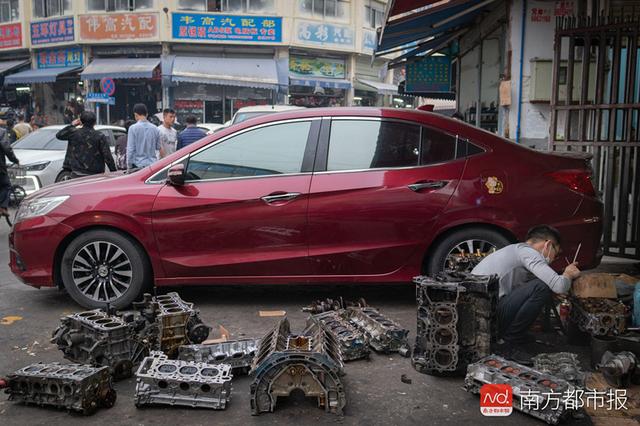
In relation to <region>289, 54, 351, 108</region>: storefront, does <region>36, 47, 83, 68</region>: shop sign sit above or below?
above

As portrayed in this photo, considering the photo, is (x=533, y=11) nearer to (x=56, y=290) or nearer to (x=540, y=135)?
(x=540, y=135)

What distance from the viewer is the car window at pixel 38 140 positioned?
12.8m

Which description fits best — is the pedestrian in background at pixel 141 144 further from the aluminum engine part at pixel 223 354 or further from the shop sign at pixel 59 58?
the shop sign at pixel 59 58

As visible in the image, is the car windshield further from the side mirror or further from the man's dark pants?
the man's dark pants

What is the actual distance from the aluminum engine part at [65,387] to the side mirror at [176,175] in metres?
2.02

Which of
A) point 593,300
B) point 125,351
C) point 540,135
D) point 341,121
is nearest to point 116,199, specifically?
point 125,351

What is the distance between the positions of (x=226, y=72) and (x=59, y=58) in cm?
933

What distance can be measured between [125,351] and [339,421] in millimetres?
1567

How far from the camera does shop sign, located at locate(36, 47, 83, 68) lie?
29.6 m

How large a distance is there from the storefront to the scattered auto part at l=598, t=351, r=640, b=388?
2608 cm

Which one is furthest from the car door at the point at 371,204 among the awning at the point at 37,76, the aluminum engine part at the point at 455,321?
the awning at the point at 37,76

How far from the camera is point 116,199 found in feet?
17.4

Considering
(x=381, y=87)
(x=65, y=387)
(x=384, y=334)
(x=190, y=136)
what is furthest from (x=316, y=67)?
(x=65, y=387)

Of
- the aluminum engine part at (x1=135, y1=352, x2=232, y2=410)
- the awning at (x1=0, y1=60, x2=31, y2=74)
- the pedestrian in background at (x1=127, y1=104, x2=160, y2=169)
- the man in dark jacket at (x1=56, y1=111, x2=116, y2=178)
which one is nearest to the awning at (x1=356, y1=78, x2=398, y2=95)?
the awning at (x1=0, y1=60, x2=31, y2=74)
